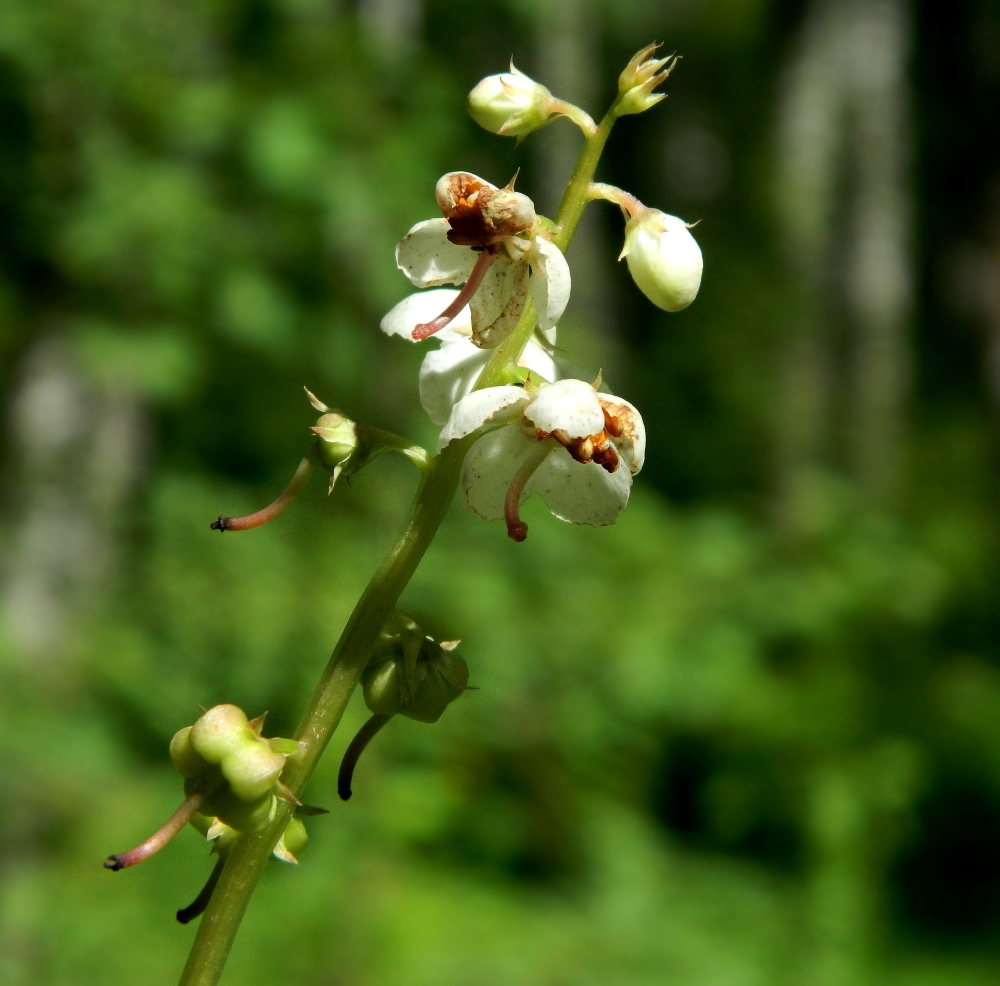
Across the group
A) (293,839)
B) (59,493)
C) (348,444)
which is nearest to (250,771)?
(293,839)

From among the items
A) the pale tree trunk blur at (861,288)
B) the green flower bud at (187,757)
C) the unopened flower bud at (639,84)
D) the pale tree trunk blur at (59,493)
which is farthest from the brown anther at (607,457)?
the pale tree trunk blur at (861,288)

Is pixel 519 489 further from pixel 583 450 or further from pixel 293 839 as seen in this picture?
pixel 293 839

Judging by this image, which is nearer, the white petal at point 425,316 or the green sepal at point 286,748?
the green sepal at point 286,748

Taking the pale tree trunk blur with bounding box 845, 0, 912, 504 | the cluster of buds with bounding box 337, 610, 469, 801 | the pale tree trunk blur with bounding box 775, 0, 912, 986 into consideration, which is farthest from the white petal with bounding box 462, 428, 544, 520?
the pale tree trunk blur with bounding box 845, 0, 912, 504

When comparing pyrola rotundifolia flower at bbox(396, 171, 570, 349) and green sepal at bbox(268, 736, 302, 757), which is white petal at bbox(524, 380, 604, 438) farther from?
green sepal at bbox(268, 736, 302, 757)

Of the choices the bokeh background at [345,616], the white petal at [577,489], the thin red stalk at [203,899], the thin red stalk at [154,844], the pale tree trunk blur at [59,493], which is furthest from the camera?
the pale tree trunk blur at [59,493]

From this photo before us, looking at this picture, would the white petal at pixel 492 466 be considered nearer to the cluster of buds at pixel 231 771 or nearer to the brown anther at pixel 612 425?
the brown anther at pixel 612 425
